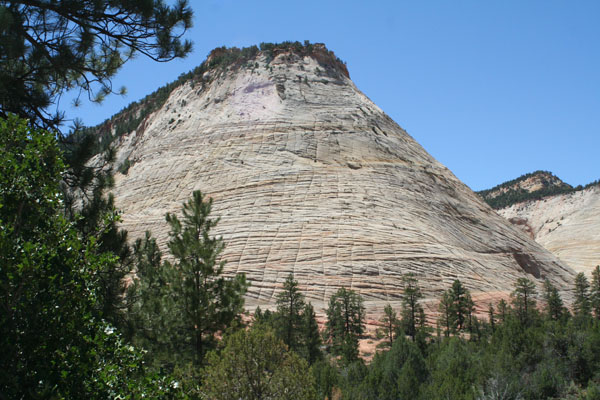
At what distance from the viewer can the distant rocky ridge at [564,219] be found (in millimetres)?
56844

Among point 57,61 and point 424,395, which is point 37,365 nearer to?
point 57,61

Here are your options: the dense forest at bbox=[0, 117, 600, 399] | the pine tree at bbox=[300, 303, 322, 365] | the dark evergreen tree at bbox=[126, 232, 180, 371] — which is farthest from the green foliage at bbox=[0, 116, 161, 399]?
the pine tree at bbox=[300, 303, 322, 365]

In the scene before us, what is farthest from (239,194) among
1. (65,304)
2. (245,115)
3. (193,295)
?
(65,304)

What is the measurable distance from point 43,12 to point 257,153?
32.4 m

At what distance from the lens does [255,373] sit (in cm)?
847

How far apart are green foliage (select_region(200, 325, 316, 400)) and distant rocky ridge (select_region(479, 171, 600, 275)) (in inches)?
2056

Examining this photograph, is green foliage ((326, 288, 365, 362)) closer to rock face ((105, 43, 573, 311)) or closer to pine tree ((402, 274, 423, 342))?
pine tree ((402, 274, 423, 342))

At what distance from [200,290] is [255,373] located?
4.64m

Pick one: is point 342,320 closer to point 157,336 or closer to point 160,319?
point 160,319

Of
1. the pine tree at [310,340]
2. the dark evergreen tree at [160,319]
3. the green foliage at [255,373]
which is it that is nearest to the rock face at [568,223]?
the pine tree at [310,340]

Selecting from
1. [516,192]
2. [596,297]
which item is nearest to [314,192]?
[596,297]

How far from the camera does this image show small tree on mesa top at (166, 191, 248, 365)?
484 inches

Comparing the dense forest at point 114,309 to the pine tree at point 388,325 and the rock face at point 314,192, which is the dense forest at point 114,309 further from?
the rock face at point 314,192

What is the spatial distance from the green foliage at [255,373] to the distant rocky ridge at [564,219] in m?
52.2
